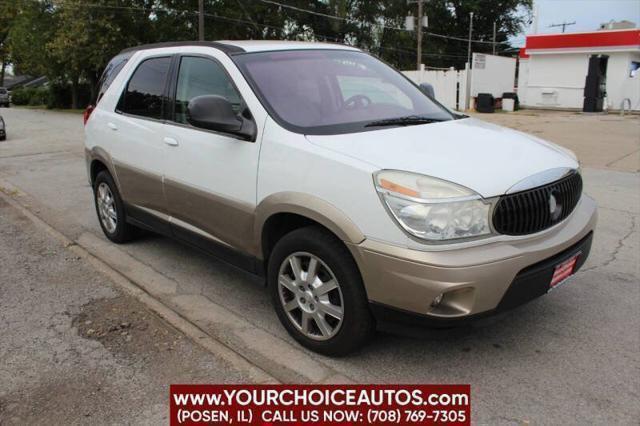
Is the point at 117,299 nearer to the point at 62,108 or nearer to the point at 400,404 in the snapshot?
the point at 400,404

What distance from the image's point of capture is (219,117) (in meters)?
3.55

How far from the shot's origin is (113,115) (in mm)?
5203

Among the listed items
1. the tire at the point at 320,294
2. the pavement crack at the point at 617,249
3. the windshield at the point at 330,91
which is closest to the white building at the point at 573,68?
the pavement crack at the point at 617,249

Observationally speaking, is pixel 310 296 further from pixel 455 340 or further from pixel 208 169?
pixel 208 169

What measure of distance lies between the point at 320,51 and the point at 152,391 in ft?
8.70

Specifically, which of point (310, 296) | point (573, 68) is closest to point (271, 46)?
point (310, 296)

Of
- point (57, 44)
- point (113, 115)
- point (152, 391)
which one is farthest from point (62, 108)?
point (152, 391)

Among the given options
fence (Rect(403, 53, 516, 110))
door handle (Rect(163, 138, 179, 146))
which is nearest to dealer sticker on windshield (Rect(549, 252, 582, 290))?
door handle (Rect(163, 138, 179, 146))

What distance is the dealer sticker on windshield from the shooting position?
3.18 metres

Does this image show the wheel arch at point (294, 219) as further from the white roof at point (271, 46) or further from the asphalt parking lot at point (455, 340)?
the white roof at point (271, 46)

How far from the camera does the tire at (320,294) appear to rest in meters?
3.05

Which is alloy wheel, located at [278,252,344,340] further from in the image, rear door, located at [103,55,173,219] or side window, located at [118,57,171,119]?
Answer: side window, located at [118,57,171,119]

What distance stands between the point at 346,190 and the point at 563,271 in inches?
54.3

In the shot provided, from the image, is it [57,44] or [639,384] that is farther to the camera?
[57,44]
